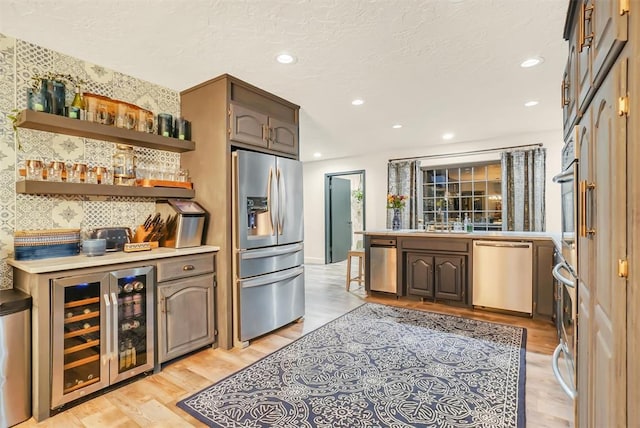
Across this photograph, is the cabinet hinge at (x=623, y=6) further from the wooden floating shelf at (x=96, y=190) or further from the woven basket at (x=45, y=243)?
the woven basket at (x=45, y=243)

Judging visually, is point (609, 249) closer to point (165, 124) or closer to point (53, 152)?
point (165, 124)

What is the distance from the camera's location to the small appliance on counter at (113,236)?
256 centimetres

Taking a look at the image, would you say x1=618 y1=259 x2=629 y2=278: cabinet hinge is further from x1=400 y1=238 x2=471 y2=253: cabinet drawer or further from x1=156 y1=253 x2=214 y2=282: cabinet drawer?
x1=400 y1=238 x2=471 y2=253: cabinet drawer

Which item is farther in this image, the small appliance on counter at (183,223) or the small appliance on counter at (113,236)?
the small appliance on counter at (183,223)

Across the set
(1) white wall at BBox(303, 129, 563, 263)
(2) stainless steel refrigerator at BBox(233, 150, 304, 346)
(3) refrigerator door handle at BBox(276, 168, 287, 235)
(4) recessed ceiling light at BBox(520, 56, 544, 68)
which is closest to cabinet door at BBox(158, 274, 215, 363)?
(2) stainless steel refrigerator at BBox(233, 150, 304, 346)

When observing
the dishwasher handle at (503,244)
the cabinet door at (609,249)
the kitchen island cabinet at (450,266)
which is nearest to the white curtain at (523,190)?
the kitchen island cabinet at (450,266)

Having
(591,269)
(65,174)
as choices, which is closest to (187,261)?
(65,174)

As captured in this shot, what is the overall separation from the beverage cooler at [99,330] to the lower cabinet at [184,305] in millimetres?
93

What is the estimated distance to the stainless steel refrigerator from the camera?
2875 millimetres

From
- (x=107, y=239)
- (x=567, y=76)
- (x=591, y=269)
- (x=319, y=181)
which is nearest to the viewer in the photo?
(x=591, y=269)

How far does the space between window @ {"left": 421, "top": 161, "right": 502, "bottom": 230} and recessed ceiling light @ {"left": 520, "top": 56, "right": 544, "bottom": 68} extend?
3.08 m

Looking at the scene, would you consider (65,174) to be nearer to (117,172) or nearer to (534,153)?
(117,172)

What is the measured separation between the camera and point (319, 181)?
747 centimetres

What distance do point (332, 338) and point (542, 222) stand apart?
397cm
